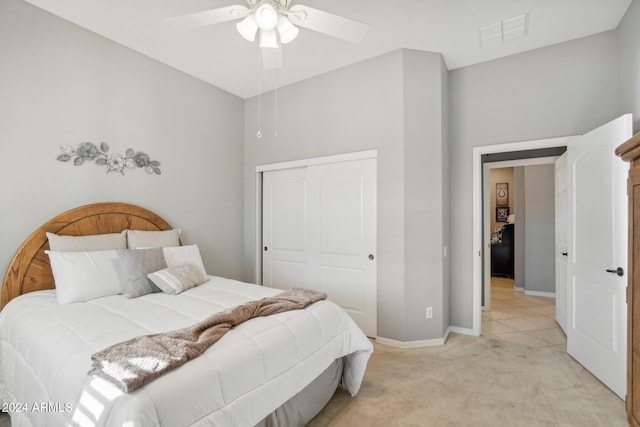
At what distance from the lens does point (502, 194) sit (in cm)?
682

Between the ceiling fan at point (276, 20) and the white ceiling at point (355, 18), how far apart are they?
528mm

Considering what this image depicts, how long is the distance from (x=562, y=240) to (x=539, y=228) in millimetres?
1726

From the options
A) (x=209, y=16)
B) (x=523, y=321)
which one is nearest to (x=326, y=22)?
(x=209, y=16)

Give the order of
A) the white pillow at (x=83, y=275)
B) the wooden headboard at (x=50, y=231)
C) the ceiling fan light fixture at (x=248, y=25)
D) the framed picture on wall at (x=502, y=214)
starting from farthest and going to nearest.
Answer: the framed picture on wall at (x=502, y=214), the wooden headboard at (x=50, y=231), the white pillow at (x=83, y=275), the ceiling fan light fixture at (x=248, y=25)

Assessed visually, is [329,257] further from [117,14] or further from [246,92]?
[117,14]

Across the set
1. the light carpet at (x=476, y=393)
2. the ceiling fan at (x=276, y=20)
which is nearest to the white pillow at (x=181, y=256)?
the light carpet at (x=476, y=393)

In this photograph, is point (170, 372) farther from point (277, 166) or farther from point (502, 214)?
point (502, 214)

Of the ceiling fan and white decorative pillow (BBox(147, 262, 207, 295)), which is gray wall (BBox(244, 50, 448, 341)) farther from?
white decorative pillow (BBox(147, 262, 207, 295))

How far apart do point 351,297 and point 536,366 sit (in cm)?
169

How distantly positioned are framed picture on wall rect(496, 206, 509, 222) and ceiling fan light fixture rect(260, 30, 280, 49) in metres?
6.72

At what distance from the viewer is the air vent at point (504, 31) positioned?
249 centimetres

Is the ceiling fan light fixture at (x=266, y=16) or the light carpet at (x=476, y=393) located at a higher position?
the ceiling fan light fixture at (x=266, y=16)

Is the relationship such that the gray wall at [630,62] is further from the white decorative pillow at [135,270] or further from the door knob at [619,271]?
the white decorative pillow at [135,270]

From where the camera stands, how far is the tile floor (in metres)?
3.04
